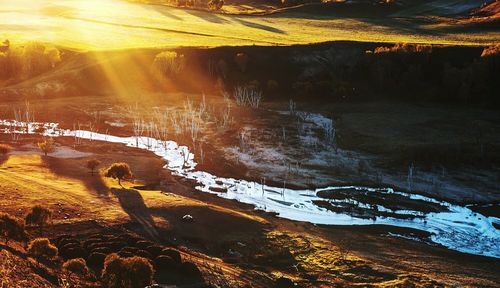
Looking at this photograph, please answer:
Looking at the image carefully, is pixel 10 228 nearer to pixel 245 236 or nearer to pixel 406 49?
pixel 245 236

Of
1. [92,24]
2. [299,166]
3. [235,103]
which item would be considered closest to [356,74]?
[235,103]

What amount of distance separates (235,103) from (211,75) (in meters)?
7.35

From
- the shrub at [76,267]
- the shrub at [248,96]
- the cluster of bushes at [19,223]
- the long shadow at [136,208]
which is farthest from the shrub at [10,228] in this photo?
the shrub at [248,96]

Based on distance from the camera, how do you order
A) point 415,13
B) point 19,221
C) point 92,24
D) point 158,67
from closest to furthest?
point 19,221 → point 158,67 → point 92,24 → point 415,13

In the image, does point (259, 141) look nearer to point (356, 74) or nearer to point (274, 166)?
point (274, 166)

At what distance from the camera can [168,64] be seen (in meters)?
62.6

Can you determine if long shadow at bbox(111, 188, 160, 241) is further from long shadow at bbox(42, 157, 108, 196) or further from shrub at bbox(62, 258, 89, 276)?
shrub at bbox(62, 258, 89, 276)

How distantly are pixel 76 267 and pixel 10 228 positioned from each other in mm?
4261

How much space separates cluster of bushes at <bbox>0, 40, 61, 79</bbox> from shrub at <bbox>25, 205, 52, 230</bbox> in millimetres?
40594

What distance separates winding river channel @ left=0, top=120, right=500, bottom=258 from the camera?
30.6m

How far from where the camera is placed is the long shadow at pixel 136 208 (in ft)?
93.4

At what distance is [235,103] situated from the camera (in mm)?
57156

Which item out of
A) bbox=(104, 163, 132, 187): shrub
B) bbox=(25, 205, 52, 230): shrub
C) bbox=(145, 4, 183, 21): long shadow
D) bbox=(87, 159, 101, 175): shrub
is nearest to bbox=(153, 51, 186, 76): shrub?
bbox=(87, 159, 101, 175): shrub

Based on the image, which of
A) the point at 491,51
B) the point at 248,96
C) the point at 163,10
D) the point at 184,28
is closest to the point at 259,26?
the point at 184,28
